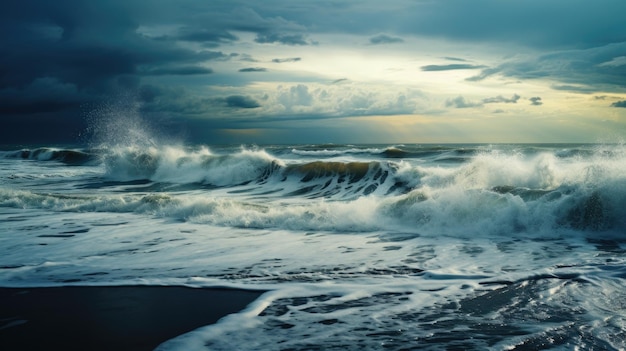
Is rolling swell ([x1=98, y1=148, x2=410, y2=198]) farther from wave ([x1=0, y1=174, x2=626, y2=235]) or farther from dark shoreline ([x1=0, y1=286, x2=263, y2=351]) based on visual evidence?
dark shoreline ([x1=0, y1=286, x2=263, y2=351])

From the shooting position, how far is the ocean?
4.48 metres

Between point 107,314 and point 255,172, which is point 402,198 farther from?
point 255,172

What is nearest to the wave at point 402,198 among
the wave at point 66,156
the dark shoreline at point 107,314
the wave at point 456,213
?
the wave at point 456,213

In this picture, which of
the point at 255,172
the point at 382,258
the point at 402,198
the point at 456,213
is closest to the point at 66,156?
the point at 255,172

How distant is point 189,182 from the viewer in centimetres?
2344

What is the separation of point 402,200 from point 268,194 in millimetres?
7842

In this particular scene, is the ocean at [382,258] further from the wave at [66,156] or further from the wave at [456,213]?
the wave at [66,156]

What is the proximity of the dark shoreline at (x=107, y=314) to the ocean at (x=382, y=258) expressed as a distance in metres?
0.25

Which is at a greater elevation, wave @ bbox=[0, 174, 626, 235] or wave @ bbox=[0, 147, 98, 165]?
wave @ bbox=[0, 147, 98, 165]

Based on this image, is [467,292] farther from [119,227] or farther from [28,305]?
[119,227]

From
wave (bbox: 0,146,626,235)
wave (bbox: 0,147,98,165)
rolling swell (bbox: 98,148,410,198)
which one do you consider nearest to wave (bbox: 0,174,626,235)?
wave (bbox: 0,146,626,235)

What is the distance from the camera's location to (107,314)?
5047mm

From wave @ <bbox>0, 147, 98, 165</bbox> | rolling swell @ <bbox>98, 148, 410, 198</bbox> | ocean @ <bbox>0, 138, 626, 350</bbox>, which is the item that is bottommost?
ocean @ <bbox>0, 138, 626, 350</bbox>

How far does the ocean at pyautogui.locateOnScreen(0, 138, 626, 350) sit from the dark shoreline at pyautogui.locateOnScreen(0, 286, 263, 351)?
0.25 metres
